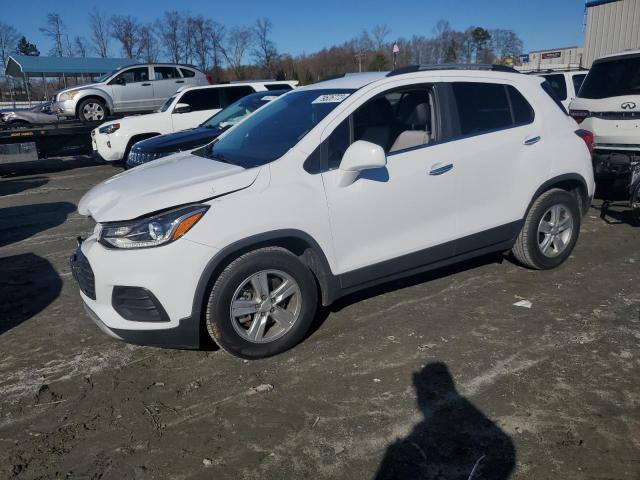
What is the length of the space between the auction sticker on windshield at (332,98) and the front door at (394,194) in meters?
0.17

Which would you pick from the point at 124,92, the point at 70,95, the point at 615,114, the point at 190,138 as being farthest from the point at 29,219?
the point at 615,114

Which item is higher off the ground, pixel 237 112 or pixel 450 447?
pixel 237 112

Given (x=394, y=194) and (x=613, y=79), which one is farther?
(x=613, y=79)

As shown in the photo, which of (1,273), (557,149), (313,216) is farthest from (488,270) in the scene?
(1,273)

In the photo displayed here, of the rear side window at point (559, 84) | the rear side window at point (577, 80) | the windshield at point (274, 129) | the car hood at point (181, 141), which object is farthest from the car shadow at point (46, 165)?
the rear side window at point (577, 80)

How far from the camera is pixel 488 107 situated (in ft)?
15.0

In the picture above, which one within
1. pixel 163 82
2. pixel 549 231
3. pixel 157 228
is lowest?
pixel 549 231

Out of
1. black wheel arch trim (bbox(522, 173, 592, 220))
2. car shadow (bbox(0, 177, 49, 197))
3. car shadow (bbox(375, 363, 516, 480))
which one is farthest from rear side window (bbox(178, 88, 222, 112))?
car shadow (bbox(375, 363, 516, 480))

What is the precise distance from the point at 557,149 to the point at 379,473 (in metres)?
3.51

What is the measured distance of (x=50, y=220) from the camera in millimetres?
8133

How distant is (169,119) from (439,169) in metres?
8.47

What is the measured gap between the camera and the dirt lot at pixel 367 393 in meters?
2.72

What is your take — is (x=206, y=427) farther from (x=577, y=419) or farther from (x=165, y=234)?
(x=577, y=419)

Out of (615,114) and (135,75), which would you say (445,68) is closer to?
(615,114)
